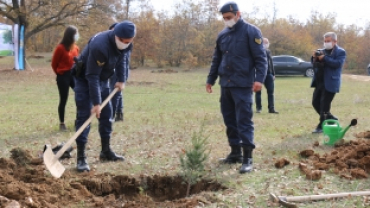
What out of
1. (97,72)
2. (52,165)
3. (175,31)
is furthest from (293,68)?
(52,165)

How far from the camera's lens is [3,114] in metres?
10.6

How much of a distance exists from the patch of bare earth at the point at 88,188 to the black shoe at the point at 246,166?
481 mm

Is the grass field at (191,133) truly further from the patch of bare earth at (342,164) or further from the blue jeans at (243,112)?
the blue jeans at (243,112)

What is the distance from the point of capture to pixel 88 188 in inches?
199

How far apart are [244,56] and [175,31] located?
36.5m

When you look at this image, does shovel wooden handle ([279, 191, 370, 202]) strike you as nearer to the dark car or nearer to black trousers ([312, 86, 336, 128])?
black trousers ([312, 86, 336, 128])

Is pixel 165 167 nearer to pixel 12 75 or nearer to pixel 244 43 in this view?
pixel 244 43

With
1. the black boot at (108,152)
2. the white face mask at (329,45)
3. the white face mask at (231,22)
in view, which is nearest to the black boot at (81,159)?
the black boot at (108,152)

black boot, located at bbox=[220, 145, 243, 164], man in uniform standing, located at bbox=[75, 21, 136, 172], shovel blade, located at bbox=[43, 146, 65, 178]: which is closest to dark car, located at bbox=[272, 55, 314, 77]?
black boot, located at bbox=[220, 145, 243, 164]

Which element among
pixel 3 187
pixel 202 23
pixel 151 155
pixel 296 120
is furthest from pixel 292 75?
pixel 3 187

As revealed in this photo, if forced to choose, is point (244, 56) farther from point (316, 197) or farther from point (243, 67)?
point (316, 197)

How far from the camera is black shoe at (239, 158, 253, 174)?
17.7ft

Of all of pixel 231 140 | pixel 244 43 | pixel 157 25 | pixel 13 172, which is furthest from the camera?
pixel 157 25

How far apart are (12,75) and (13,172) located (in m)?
20.8
